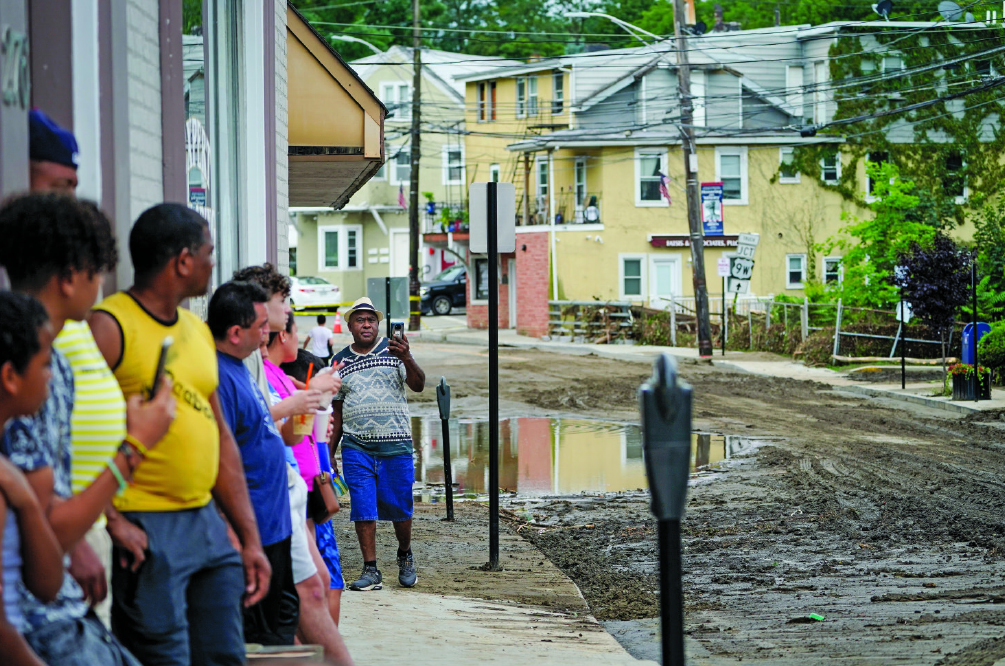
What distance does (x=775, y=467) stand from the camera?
14.8 metres

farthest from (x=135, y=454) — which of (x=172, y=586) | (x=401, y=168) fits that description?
(x=401, y=168)

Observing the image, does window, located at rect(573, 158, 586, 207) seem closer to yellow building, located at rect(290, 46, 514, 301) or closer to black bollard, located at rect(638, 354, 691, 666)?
yellow building, located at rect(290, 46, 514, 301)

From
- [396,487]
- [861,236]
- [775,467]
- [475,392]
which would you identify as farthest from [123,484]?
[861,236]

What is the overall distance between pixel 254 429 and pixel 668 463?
183 centimetres

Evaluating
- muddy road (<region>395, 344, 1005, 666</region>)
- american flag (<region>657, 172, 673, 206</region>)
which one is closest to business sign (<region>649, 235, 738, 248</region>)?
american flag (<region>657, 172, 673, 206</region>)

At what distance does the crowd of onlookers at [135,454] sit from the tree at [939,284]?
19230mm

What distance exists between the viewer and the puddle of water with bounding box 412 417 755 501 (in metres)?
14.2

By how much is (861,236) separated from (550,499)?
813 inches

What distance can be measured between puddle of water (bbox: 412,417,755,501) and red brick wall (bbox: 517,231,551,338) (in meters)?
21.3

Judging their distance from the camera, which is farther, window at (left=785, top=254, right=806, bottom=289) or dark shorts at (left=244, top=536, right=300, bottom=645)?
window at (left=785, top=254, right=806, bottom=289)

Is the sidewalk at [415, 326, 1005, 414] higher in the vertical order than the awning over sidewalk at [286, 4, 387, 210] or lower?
lower

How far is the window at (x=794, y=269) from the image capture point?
42156mm

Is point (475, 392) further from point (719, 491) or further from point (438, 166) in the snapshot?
point (438, 166)

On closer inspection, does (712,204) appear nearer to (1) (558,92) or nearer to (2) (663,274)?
(2) (663,274)
